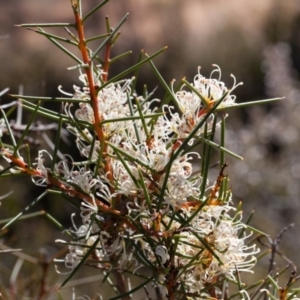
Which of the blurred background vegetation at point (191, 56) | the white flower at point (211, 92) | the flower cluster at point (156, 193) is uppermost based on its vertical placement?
the white flower at point (211, 92)

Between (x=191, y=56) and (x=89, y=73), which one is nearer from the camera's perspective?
(x=89, y=73)

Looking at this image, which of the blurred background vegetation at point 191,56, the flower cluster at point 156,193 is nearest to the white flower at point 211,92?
the flower cluster at point 156,193

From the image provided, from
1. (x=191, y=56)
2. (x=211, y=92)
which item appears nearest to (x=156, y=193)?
(x=211, y=92)

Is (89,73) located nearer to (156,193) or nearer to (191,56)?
(156,193)

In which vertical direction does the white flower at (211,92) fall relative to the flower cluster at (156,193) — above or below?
above

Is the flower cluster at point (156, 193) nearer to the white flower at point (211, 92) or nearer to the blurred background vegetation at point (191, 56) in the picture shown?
the white flower at point (211, 92)

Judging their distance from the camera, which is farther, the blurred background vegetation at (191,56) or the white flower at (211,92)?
the blurred background vegetation at (191,56)

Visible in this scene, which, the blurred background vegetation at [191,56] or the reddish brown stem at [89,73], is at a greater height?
the reddish brown stem at [89,73]

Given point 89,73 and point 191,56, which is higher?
point 89,73
